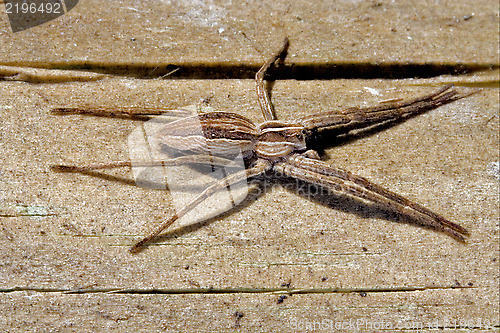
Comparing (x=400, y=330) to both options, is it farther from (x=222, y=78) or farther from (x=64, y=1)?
(x=64, y=1)

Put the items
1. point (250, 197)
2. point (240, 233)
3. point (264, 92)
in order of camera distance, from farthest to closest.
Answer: point (264, 92)
point (250, 197)
point (240, 233)

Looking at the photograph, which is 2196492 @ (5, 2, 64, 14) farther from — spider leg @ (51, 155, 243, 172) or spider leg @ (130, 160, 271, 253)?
spider leg @ (130, 160, 271, 253)

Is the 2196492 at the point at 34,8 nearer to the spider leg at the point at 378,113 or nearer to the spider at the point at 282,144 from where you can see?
the spider at the point at 282,144

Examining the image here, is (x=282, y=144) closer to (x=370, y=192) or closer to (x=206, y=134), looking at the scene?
(x=206, y=134)

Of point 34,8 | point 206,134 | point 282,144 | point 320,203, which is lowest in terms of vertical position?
point 320,203

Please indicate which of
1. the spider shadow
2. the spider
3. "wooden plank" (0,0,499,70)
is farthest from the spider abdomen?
"wooden plank" (0,0,499,70)

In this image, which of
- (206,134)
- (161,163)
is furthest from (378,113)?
(161,163)

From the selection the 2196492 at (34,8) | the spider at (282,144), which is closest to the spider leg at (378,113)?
the spider at (282,144)
